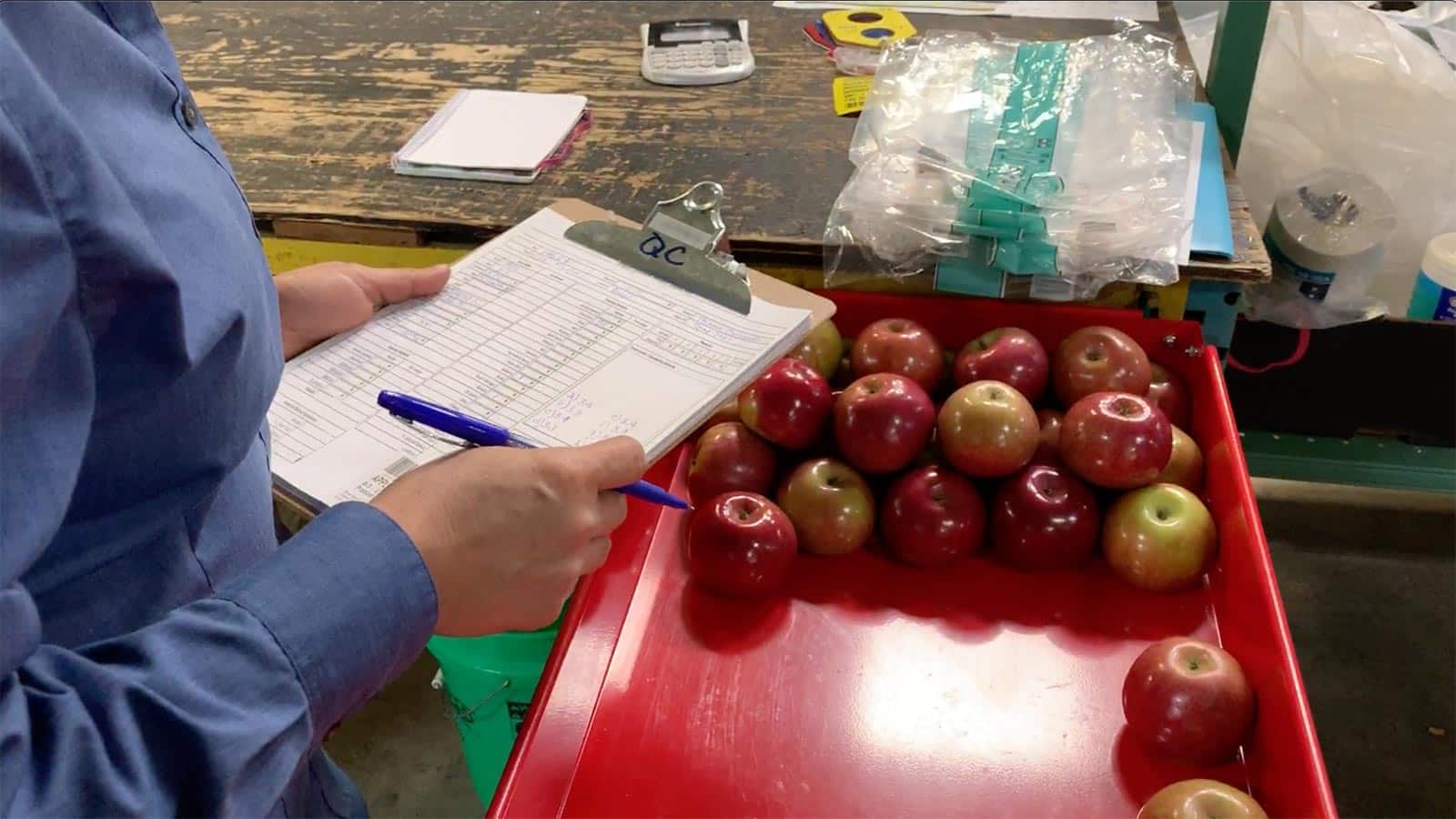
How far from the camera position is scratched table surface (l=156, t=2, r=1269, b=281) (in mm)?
1212

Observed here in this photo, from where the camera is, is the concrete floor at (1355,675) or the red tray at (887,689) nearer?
the red tray at (887,689)

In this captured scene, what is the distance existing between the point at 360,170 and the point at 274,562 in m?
0.85

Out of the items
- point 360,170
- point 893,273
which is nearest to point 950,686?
point 893,273

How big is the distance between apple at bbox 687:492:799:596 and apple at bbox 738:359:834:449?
9 centimetres

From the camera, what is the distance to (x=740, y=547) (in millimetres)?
941

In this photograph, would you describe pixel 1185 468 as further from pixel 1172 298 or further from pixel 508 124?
pixel 508 124

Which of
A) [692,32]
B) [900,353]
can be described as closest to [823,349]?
[900,353]

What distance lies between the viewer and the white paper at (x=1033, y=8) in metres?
1.61

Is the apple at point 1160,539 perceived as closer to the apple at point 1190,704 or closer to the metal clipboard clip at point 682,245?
the apple at point 1190,704

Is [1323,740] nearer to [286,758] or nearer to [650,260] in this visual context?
[650,260]

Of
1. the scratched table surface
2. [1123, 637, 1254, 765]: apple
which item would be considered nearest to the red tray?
[1123, 637, 1254, 765]: apple

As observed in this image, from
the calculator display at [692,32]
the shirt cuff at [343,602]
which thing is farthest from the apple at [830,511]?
the calculator display at [692,32]

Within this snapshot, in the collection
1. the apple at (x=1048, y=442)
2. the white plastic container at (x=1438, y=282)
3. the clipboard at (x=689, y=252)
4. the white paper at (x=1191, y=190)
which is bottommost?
the white plastic container at (x=1438, y=282)

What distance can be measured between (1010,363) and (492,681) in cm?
59
